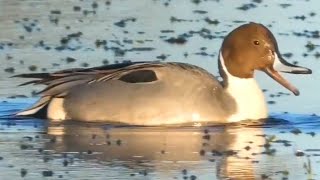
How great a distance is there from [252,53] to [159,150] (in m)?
2.16

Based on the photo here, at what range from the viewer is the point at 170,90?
12164 millimetres

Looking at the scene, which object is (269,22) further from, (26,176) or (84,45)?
(26,176)

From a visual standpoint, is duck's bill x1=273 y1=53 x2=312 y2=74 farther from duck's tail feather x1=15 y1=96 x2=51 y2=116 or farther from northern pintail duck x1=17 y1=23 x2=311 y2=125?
duck's tail feather x1=15 y1=96 x2=51 y2=116

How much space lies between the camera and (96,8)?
1920cm

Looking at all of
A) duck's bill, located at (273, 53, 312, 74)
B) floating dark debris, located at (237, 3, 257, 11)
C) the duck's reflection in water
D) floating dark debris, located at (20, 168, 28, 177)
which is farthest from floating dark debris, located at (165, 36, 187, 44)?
floating dark debris, located at (20, 168, 28, 177)

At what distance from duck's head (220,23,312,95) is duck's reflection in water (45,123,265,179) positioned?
76 centimetres

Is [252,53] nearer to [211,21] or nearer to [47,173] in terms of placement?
[47,173]

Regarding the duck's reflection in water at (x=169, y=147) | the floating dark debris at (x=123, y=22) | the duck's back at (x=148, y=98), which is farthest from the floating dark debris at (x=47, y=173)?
the floating dark debris at (x=123, y=22)

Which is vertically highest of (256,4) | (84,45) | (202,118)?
(256,4)

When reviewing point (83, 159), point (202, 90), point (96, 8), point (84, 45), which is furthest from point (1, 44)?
point (83, 159)

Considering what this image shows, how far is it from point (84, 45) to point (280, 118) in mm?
4227

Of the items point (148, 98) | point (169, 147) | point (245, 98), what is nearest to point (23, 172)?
point (169, 147)

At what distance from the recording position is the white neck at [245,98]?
488 inches

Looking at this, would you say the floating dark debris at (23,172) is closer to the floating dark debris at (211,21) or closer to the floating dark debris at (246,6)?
the floating dark debris at (211,21)
